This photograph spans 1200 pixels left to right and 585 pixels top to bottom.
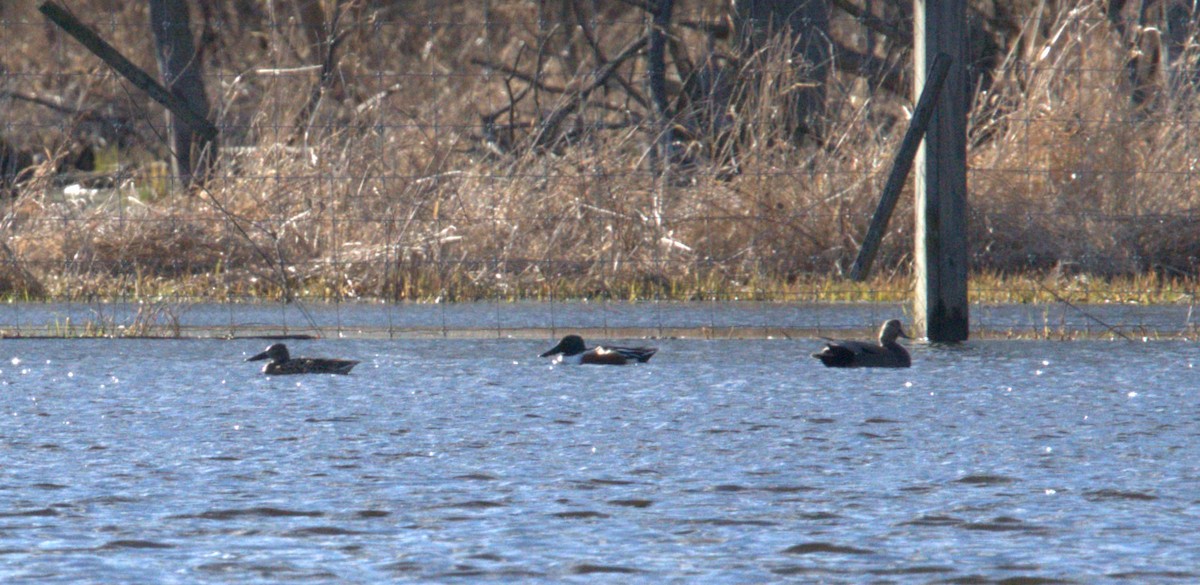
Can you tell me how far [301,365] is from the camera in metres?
9.70

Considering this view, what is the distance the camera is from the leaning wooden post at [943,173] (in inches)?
414

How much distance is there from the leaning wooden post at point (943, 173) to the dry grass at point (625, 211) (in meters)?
3.06

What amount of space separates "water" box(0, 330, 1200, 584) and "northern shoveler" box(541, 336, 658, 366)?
13 cm


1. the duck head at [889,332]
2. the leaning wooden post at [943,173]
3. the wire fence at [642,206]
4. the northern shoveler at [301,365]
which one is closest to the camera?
the northern shoveler at [301,365]

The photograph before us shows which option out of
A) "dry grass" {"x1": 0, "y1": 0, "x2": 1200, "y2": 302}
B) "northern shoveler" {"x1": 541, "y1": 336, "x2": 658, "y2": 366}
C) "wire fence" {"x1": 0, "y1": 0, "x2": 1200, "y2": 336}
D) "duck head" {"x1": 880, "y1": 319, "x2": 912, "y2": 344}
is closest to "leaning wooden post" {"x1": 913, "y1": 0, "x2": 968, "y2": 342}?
"duck head" {"x1": 880, "y1": 319, "x2": 912, "y2": 344}

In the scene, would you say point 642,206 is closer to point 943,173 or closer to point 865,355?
point 943,173

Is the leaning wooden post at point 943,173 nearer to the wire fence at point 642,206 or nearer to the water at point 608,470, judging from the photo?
the water at point 608,470

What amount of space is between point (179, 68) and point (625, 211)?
7423 mm

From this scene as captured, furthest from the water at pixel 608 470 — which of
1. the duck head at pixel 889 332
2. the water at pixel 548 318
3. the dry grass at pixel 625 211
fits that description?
the dry grass at pixel 625 211

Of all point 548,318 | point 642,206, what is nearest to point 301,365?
point 548,318

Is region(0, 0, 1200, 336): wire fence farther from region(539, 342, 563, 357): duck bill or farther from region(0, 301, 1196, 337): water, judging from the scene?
region(539, 342, 563, 357): duck bill

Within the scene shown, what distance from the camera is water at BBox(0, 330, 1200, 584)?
5449 millimetres

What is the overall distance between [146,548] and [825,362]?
492cm

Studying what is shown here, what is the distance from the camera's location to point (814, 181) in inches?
569
